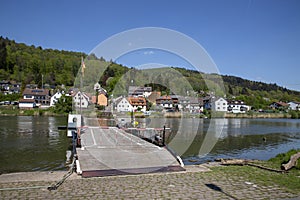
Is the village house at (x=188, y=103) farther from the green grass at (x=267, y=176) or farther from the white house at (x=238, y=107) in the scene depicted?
the white house at (x=238, y=107)

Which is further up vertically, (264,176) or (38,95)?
(38,95)

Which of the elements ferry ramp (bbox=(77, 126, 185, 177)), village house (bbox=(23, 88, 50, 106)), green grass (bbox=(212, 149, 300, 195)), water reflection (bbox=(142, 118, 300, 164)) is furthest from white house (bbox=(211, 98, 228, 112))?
green grass (bbox=(212, 149, 300, 195))

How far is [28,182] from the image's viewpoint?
7254 millimetres

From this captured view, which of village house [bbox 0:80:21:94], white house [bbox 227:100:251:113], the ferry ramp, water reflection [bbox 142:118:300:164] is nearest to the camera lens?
the ferry ramp

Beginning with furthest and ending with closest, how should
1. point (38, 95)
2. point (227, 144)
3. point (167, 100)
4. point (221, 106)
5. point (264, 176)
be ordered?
1. point (38, 95)
2. point (221, 106)
3. point (167, 100)
4. point (227, 144)
5. point (264, 176)

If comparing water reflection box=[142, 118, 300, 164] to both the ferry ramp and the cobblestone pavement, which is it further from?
the cobblestone pavement

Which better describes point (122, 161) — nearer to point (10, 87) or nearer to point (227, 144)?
point (227, 144)

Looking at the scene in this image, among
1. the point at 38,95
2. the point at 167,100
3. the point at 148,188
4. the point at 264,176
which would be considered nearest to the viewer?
the point at 148,188

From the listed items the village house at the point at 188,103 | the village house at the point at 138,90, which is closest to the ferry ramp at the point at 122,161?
the village house at the point at 138,90

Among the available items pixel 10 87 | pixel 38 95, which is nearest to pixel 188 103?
pixel 38 95

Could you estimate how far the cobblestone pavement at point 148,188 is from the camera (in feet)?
20.6

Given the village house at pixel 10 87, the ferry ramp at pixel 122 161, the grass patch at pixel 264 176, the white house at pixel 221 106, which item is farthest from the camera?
the village house at pixel 10 87

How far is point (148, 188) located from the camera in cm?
693

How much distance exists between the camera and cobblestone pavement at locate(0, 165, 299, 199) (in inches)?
247
